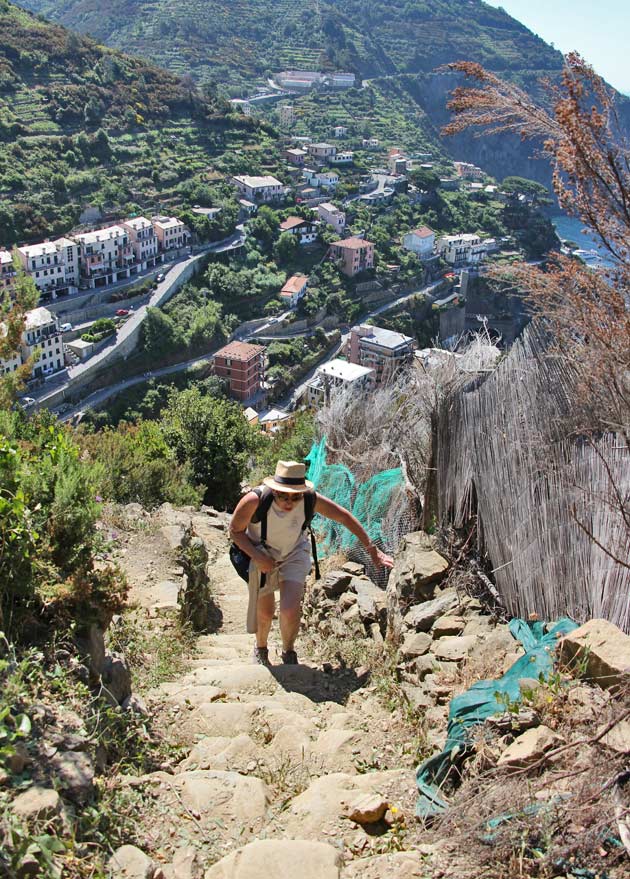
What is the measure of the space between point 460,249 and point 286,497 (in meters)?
46.6

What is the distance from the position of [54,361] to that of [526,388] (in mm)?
26997

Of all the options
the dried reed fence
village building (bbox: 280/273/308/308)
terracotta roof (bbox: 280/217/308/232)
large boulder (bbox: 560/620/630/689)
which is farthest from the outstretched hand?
terracotta roof (bbox: 280/217/308/232)

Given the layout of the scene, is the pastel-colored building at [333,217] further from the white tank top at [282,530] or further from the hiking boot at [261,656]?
the hiking boot at [261,656]

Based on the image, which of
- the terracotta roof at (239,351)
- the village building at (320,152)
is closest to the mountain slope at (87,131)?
the village building at (320,152)

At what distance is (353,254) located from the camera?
136 feet

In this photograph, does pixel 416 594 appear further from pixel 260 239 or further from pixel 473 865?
pixel 260 239

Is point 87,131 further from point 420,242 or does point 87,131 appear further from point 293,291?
point 420,242

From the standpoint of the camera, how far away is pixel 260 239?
4134cm

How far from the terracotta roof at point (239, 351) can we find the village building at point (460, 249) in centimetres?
1917

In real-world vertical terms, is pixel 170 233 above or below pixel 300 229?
below

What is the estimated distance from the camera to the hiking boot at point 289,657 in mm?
3465

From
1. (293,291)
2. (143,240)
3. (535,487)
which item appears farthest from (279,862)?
(293,291)

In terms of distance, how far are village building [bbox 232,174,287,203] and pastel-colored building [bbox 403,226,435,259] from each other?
8.29 m

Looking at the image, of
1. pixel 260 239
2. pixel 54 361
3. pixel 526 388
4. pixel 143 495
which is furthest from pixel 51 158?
pixel 526 388
